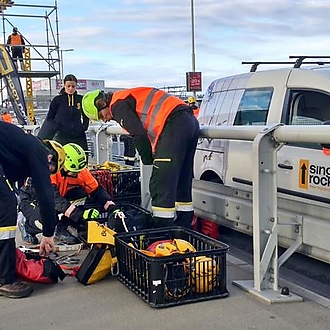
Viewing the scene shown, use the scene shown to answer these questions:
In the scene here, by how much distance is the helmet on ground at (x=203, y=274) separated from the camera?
379 centimetres

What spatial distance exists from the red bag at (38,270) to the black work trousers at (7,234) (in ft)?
0.45

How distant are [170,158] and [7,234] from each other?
1497 millimetres

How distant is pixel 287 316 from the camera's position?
11.4 feet

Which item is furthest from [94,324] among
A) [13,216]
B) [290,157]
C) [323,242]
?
[290,157]

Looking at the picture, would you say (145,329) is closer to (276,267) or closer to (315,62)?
(276,267)

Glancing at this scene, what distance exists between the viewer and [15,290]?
3990 millimetres

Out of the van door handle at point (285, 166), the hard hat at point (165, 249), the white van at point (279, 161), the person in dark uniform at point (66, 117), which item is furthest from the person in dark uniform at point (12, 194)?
the person in dark uniform at point (66, 117)

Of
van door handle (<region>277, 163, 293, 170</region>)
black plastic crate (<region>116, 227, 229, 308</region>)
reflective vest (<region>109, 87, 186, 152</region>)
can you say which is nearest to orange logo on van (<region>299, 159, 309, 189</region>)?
van door handle (<region>277, 163, 293, 170</region>)

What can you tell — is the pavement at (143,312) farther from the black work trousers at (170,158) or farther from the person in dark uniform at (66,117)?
the person in dark uniform at (66,117)

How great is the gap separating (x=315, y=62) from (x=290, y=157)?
172 cm

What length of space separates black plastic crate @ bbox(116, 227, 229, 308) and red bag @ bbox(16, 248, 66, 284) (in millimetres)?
584

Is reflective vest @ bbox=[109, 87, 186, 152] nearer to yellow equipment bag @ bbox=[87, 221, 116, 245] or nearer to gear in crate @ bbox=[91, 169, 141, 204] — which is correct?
yellow equipment bag @ bbox=[87, 221, 116, 245]

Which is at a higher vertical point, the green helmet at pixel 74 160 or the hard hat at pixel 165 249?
the green helmet at pixel 74 160

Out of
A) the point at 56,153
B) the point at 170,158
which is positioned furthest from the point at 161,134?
the point at 56,153
